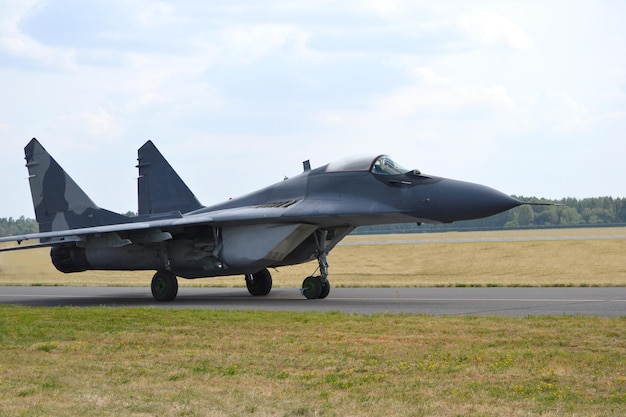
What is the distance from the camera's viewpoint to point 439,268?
33094 millimetres

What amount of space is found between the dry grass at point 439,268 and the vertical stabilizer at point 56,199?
2.59 meters

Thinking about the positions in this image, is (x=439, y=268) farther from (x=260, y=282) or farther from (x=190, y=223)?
(x=190, y=223)

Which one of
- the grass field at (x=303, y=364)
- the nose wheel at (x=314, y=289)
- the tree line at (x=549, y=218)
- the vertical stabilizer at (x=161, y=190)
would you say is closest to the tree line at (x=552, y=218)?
the tree line at (x=549, y=218)

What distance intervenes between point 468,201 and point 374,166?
7.07ft

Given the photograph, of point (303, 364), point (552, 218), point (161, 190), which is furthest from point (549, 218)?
point (303, 364)

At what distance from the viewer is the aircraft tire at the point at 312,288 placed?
19000 millimetres

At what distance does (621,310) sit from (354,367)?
6.73 m

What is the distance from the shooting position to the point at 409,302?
56.6 ft

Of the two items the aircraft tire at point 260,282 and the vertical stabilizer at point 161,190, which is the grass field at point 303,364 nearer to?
the aircraft tire at point 260,282

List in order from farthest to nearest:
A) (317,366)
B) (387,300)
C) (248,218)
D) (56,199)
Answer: (56,199) < (248,218) < (387,300) < (317,366)

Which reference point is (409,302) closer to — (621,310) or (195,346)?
(621,310)

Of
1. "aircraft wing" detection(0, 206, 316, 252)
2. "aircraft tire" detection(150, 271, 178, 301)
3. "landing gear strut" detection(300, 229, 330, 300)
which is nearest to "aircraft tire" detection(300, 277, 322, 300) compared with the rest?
"landing gear strut" detection(300, 229, 330, 300)

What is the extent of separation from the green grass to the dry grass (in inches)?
398

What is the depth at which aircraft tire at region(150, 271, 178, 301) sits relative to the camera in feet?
64.9
